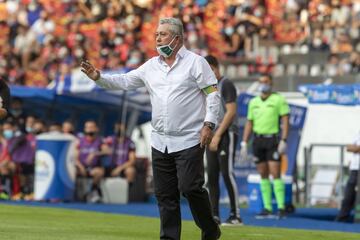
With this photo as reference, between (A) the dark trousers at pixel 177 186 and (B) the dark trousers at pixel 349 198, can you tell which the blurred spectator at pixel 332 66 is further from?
(A) the dark trousers at pixel 177 186

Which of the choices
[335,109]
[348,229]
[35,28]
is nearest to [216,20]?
[35,28]

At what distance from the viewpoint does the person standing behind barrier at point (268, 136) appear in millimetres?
17922

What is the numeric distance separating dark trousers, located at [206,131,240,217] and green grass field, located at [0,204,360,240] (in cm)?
52

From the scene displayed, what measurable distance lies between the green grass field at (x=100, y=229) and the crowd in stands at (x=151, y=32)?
15.2m

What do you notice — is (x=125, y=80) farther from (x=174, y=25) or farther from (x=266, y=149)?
(x=266, y=149)

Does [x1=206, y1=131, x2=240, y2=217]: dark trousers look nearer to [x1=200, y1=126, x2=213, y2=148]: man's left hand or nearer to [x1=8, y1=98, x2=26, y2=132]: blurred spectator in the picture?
[x1=200, y1=126, x2=213, y2=148]: man's left hand

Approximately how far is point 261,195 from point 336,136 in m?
5.93

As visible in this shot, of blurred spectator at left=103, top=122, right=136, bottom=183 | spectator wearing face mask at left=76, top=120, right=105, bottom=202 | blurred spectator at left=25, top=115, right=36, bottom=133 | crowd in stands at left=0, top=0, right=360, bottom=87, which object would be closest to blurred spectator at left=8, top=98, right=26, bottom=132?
blurred spectator at left=25, top=115, right=36, bottom=133

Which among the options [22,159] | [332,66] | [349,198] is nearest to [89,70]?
[349,198]

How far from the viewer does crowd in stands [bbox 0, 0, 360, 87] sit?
33.6 metres

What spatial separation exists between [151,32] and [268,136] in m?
20.9

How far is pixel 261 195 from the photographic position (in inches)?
764

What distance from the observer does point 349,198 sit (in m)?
18.6

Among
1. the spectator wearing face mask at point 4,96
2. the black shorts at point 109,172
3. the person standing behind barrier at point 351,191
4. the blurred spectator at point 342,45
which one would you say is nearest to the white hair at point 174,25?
the spectator wearing face mask at point 4,96
